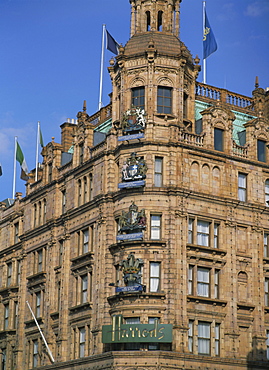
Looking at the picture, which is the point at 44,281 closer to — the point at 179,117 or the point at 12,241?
the point at 12,241

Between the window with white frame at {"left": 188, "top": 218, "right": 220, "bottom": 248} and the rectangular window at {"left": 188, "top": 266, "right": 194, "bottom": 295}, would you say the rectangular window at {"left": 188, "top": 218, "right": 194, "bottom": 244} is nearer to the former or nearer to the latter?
the window with white frame at {"left": 188, "top": 218, "right": 220, "bottom": 248}

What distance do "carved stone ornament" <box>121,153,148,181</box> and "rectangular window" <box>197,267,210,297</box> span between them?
9.70 m

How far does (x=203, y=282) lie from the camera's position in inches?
3246

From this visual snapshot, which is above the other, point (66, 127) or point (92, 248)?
point (66, 127)

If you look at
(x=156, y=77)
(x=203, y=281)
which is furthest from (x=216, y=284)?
(x=156, y=77)

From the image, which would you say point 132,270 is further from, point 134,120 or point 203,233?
point 134,120

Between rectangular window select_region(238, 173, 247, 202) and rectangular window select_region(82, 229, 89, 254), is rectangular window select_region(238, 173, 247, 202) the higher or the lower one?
the higher one

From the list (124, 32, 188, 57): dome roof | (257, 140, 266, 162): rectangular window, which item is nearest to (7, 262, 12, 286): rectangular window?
(124, 32, 188, 57): dome roof

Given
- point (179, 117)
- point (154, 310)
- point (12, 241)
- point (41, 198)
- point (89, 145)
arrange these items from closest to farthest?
point (154, 310) → point (179, 117) → point (89, 145) → point (41, 198) → point (12, 241)

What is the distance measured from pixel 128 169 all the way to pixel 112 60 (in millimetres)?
13173

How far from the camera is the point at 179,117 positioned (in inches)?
3337

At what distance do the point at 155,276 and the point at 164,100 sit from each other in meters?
16.3

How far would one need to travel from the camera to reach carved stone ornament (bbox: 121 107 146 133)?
8331 centimetres

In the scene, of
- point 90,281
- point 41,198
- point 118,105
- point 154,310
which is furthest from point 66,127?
point 154,310
